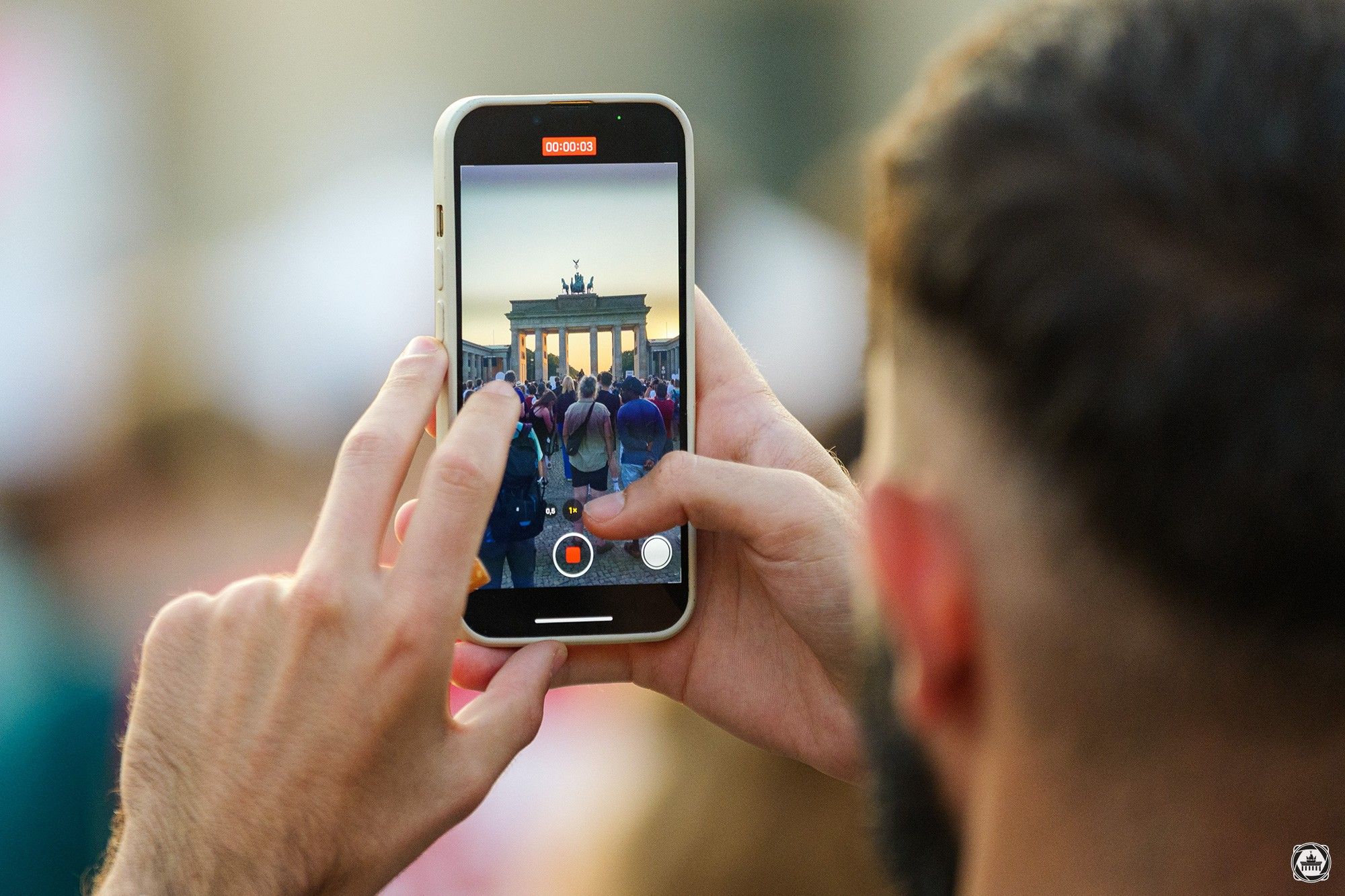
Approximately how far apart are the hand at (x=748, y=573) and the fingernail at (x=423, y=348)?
0.69 ft

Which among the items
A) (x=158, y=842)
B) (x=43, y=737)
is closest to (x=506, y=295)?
(x=158, y=842)

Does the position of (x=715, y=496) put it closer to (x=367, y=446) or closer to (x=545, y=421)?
(x=545, y=421)

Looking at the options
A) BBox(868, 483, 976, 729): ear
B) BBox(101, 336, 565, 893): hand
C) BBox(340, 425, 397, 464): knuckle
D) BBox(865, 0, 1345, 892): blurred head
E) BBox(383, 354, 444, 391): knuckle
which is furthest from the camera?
BBox(383, 354, 444, 391): knuckle

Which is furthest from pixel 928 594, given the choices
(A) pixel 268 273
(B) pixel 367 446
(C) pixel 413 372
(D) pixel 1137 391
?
(A) pixel 268 273

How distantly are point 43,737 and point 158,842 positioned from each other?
2257 millimetres

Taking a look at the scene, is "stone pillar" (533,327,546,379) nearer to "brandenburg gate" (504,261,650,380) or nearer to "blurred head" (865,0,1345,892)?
"brandenburg gate" (504,261,650,380)

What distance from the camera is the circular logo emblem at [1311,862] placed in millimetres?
581

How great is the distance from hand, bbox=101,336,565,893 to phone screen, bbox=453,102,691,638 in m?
0.34

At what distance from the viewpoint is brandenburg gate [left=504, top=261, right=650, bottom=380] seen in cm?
141

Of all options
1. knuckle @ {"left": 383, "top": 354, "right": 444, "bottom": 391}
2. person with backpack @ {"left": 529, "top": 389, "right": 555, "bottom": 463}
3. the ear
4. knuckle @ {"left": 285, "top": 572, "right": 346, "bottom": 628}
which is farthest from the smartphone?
the ear

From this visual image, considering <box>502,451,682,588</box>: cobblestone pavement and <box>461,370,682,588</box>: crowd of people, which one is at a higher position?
<box>461,370,682,588</box>: crowd of people

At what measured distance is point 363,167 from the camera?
12.0ft

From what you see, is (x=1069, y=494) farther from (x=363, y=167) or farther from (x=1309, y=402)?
(x=363, y=167)

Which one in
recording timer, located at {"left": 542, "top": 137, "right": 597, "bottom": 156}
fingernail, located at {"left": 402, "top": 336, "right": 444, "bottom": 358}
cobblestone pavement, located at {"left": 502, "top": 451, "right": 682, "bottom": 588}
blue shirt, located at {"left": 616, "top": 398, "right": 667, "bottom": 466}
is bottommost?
cobblestone pavement, located at {"left": 502, "top": 451, "right": 682, "bottom": 588}
